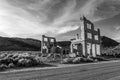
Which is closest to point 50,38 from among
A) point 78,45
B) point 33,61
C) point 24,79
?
point 78,45

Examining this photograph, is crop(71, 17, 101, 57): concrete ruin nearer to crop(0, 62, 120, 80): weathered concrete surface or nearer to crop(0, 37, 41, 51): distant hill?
crop(0, 62, 120, 80): weathered concrete surface

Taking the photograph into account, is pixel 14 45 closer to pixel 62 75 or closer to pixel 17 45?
pixel 17 45

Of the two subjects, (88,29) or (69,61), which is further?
(88,29)

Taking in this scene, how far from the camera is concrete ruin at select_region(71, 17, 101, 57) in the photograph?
33656 mm

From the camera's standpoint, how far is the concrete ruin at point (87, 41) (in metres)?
33.7

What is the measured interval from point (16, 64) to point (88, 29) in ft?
72.9

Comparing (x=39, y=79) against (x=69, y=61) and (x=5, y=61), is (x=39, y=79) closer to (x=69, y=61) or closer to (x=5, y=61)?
(x=5, y=61)

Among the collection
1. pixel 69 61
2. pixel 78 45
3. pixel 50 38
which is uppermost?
pixel 50 38

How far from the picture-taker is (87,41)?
34.7 metres

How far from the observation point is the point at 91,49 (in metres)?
36.4

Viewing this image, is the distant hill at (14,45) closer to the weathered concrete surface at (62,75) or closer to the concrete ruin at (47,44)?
the concrete ruin at (47,44)

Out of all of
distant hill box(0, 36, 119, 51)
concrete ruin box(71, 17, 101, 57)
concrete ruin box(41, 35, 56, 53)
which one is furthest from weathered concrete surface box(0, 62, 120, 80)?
distant hill box(0, 36, 119, 51)

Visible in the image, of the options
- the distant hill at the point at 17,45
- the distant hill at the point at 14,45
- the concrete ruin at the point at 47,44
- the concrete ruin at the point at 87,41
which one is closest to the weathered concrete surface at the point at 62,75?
the concrete ruin at the point at 87,41

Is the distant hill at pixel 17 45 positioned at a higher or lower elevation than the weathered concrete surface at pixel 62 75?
higher
